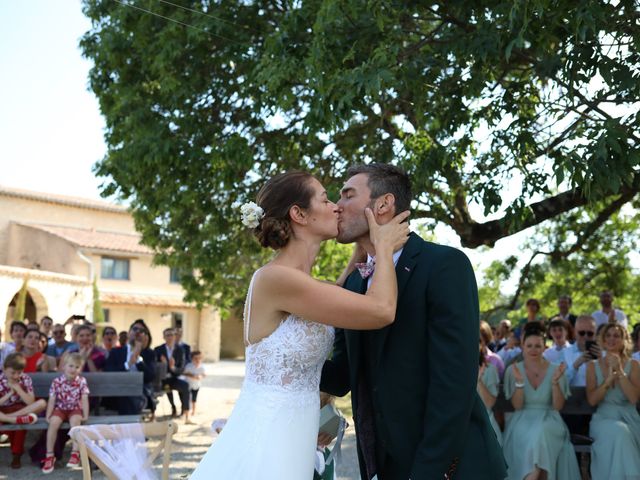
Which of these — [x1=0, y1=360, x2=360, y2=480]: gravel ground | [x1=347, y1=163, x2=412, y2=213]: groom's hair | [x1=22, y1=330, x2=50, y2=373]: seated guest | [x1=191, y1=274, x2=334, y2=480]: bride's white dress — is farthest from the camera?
[x1=22, y1=330, x2=50, y2=373]: seated guest

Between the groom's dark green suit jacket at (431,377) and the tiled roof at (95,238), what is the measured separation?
41408 millimetres

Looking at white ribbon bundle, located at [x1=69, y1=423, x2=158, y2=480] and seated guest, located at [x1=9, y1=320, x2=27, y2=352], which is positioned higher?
seated guest, located at [x1=9, y1=320, x2=27, y2=352]

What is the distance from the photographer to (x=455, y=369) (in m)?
2.74

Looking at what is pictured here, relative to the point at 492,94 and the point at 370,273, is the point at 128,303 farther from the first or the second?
the point at 370,273

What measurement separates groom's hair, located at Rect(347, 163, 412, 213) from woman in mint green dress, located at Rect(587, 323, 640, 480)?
17.5ft

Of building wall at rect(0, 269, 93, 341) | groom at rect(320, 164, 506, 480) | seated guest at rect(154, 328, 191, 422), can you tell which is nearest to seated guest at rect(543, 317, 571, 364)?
groom at rect(320, 164, 506, 480)

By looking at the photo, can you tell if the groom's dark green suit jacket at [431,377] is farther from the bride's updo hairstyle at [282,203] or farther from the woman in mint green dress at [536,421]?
the woman in mint green dress at [536,421]

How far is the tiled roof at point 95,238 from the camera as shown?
43.4m

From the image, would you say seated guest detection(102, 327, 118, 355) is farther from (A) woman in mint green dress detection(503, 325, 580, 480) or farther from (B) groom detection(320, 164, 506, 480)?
(B) groom detection(320, 164, 506, 480)

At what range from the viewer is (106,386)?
11.2m

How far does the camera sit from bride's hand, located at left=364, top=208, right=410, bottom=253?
2951 millimetres

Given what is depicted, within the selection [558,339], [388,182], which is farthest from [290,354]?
[558,339]

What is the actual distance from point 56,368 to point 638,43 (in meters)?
10.2

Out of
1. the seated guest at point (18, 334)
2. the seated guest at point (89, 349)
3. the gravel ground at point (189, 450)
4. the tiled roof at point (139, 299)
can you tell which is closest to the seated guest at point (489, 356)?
the gravel ground at point (189, 450)
